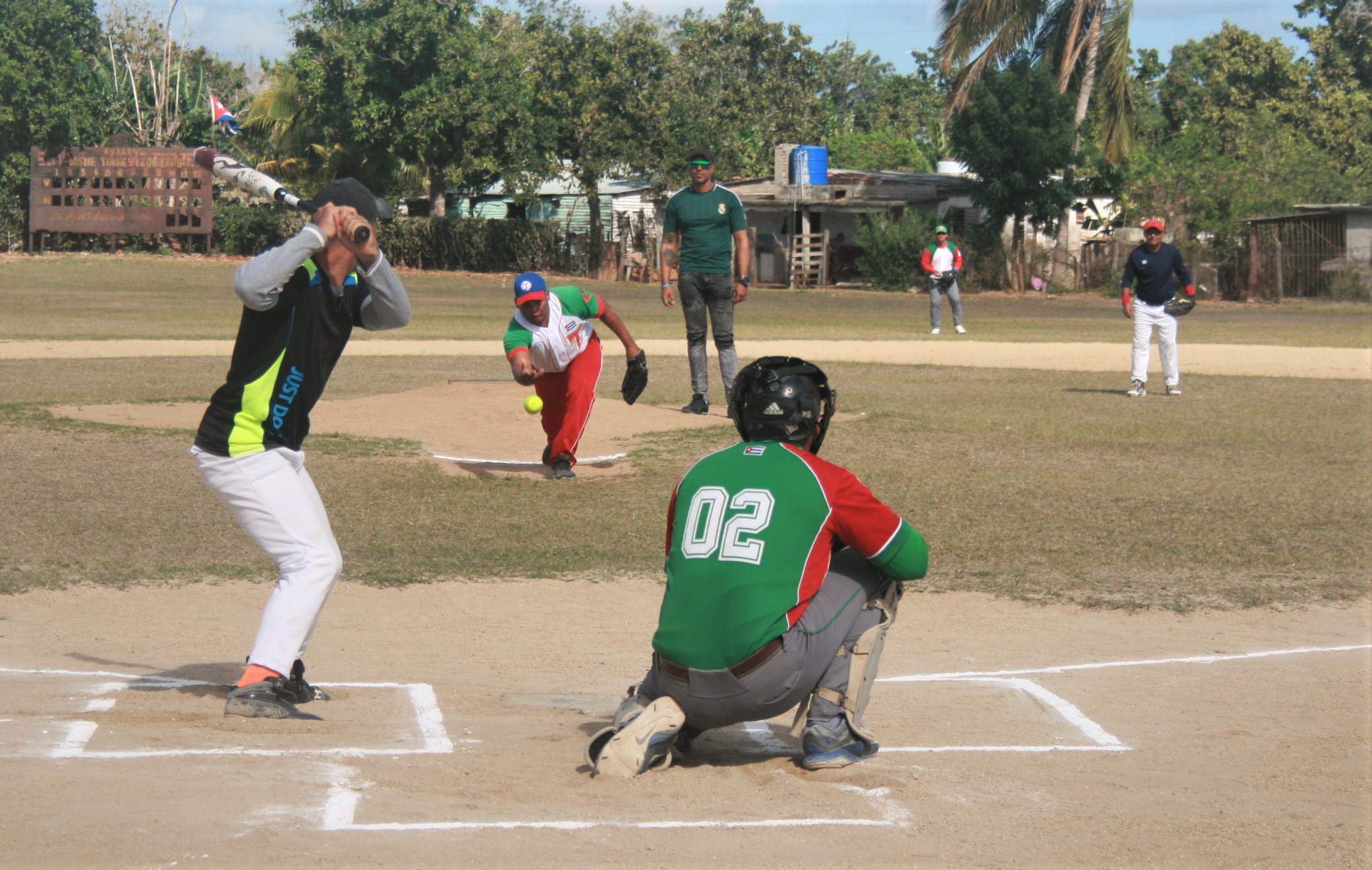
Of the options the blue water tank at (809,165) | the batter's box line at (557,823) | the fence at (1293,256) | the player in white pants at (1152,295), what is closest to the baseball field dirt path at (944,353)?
the player in white pants at (1152,295)

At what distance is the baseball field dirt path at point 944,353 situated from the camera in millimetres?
20109

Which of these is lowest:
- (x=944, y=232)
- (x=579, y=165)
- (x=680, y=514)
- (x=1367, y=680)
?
(x=1367, y=680)

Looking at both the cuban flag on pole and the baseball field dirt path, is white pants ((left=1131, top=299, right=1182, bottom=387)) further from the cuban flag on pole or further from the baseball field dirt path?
the cuban flag on pole

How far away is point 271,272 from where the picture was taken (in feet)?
15.5

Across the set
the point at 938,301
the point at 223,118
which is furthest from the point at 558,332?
the point at 938,301

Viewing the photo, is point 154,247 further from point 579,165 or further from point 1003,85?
point 1003,85

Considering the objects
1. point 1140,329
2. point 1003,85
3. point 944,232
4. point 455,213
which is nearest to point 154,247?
point 455,213

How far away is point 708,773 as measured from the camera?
4.64 meters

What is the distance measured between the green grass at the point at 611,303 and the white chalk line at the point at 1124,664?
19143mm

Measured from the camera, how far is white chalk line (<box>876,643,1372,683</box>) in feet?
20.0

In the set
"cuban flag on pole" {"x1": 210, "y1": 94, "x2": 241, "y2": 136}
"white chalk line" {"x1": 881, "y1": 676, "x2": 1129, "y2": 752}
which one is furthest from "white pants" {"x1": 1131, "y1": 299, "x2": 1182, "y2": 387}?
"cuban flag on pole" {"x1": 210, "y1": 94, "x2": 241, "y2": 136}

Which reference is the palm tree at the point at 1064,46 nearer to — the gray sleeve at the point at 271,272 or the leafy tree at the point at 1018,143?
the leafy tree at the point at 1018,143

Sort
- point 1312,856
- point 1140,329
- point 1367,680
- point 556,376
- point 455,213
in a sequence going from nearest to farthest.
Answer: point 1312,856 < point 1367,680 < point 556,376 < point 1140,329 < point 455,213

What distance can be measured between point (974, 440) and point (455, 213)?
48.5m
